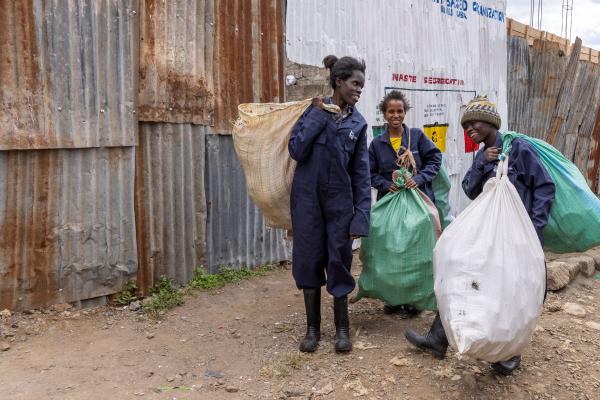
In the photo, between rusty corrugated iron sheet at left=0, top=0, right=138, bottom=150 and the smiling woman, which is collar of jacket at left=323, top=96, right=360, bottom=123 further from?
rusty corrugated iron sheet at left=0, top=0, right=138, bottom=150

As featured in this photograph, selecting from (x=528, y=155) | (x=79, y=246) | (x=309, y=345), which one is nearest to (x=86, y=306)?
(x=79, y=246)

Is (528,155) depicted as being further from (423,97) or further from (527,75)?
(527,75)

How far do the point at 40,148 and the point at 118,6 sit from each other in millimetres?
1139

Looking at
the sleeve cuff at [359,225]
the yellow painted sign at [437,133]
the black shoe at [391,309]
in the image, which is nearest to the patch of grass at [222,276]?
the black shoe at [391,309]

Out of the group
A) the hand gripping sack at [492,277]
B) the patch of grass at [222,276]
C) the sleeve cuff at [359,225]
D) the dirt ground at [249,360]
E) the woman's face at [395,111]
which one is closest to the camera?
the hand gripping sack at [492,277]

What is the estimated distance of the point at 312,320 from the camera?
155 inches

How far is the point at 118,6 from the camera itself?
4344 millimetres

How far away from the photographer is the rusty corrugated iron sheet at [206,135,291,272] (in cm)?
523

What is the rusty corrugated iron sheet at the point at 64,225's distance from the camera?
404 centimetres

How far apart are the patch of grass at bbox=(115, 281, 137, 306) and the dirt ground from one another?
80mm

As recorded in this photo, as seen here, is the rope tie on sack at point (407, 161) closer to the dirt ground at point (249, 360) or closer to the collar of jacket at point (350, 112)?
the collar of jacket at point (350, 112)

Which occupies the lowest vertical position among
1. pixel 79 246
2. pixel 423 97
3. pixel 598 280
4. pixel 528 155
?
pixel 598 280

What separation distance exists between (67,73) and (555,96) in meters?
8.42

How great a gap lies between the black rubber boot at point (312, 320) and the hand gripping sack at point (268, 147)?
1.95ft
